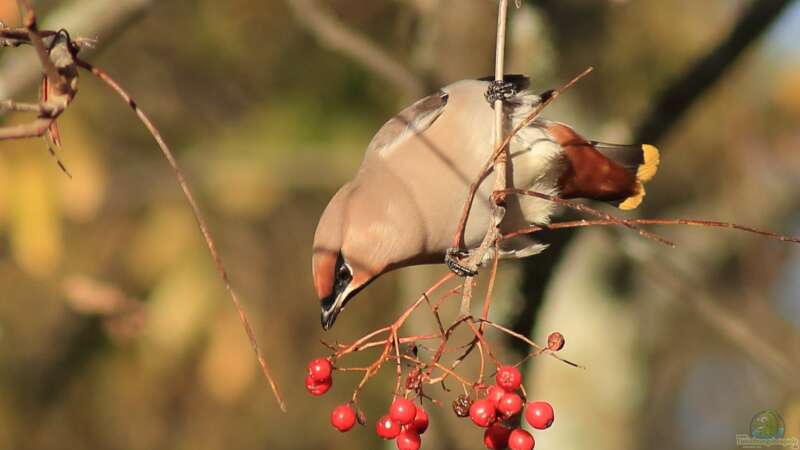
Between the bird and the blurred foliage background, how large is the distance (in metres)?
0.76

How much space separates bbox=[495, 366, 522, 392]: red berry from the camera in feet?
6.97

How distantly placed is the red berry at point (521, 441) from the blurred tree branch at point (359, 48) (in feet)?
5.91

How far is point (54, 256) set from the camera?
4.33 m

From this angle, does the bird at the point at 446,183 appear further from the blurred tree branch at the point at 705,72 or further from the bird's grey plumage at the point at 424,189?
the blurred tree branch at the point at 705,72

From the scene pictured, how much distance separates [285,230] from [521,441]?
14.8 ft

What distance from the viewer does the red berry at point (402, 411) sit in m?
2.12

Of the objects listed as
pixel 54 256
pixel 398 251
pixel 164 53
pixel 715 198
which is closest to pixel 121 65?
pixel 164 53

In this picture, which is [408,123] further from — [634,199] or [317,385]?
[317,385]

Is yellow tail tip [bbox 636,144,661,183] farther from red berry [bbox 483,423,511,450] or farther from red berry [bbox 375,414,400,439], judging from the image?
red berry [bbox 375,414,400,439]

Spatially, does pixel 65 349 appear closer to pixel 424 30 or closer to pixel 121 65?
pixel 121 65

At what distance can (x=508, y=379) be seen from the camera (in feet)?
6.97

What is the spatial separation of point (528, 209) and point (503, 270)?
1.08 meters

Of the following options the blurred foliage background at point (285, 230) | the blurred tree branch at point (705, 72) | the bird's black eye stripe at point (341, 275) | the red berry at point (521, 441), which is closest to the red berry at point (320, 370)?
the red berry at point (521, 441)

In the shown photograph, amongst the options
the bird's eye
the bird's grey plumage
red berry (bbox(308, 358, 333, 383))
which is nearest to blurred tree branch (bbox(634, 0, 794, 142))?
the bird's grey plumage
